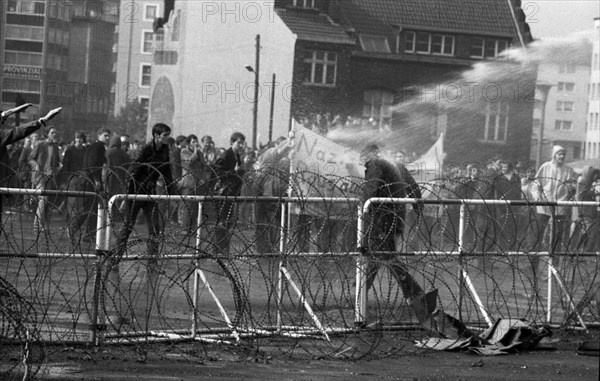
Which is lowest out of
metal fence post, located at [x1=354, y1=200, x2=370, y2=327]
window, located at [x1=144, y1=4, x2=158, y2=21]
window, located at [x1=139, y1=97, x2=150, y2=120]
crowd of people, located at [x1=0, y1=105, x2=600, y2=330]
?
metal fence post, located at [x1=354, y1=200, x2=370, y2=327]

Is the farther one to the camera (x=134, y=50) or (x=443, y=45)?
(x=443, y=45)

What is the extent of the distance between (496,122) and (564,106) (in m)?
1.29

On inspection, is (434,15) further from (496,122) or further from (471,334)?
(471,334)

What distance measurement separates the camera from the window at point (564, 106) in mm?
21906

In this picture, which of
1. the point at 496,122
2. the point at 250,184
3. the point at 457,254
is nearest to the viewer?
the point at 457,254

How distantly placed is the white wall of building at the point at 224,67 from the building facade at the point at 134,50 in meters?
0.20

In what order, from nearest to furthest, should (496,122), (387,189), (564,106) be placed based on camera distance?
(387,189) → (564,106) → (496,122)

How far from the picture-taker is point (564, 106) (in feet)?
72.4

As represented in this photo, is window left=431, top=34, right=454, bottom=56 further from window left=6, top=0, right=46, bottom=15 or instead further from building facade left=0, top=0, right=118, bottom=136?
window left=6, top=0, right=46, bottom=15

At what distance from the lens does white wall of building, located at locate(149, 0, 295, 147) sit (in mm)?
20156

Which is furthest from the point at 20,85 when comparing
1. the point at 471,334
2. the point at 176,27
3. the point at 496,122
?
the point at 471,334

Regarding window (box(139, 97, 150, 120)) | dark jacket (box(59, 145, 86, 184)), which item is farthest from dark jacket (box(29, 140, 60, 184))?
window (box(139, 97, 150, 120))

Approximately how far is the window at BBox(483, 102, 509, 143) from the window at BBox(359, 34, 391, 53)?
215cm

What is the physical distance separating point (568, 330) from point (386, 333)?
5.69ft
